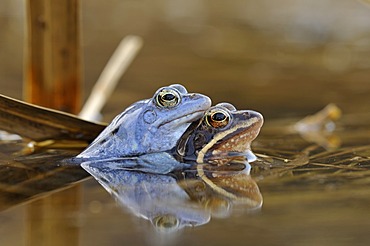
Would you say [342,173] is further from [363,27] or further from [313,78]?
[363,27]

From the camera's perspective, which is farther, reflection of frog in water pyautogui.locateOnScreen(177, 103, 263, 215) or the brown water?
reflection of frog in water pyautogui.locateOnScreen(177, 103, 263, 215)

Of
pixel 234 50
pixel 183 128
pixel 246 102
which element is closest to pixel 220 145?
pixel 183 128

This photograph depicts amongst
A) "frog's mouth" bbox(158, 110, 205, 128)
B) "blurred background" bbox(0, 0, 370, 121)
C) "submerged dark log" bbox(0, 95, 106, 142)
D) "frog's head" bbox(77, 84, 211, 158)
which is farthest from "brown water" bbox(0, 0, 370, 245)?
"frog's mouth" bbox(158, 110, 205, 128)

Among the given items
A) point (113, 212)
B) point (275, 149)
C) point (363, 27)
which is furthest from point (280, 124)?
point (363, 27)

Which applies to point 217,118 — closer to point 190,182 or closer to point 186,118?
point 186,118

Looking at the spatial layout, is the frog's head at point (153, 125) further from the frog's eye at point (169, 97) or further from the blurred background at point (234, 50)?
the blurred background at point (234, 50)

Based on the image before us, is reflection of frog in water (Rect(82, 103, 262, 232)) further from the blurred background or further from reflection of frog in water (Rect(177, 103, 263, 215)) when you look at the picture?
the blurred background
